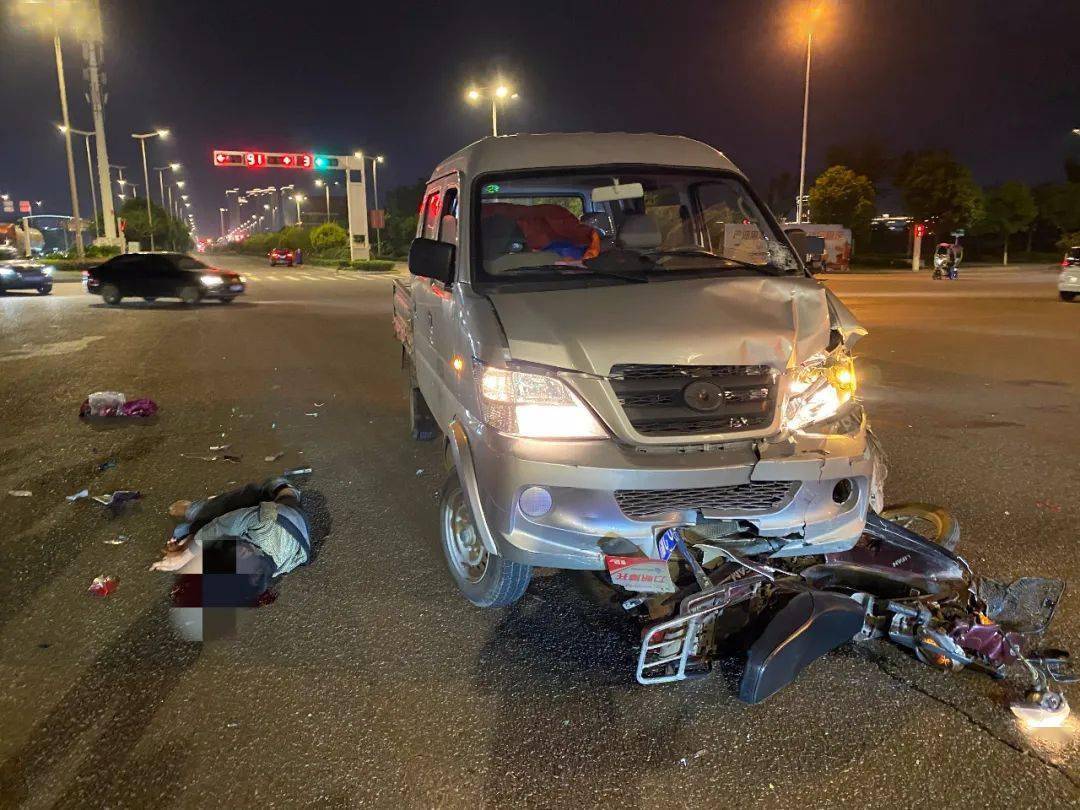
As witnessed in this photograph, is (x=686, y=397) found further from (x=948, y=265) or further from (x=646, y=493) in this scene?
(x=948, y=265)

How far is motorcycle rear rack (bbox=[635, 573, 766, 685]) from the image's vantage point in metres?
3.26

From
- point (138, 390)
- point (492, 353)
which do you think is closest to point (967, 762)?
point (492, 353)

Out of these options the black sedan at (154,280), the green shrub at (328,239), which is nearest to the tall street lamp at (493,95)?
the black sedan at (154,280)

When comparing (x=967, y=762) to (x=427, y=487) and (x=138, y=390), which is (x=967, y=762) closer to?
(x=427, y=487)

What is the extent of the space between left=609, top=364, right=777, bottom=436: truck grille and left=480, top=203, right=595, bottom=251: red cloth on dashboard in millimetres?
1446

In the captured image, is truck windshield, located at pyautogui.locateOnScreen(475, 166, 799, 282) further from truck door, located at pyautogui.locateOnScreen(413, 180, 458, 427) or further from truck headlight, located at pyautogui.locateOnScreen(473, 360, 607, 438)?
truck headlight, located at pyautogui.locateOnScreen(473, 360, 607, 438)

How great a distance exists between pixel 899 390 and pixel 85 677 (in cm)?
918

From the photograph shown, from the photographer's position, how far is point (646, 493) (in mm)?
3375

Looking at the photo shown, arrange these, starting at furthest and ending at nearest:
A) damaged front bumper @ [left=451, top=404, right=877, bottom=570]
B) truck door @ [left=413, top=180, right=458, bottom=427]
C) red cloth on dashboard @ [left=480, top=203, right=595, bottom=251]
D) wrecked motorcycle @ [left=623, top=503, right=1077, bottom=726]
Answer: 1. red cloth on dashboard @ [left=480, top=203, right=595, bottom=251]
2. truck door @ [left=413, top=180, right=458, bottom=427]
3. damaged front bumper @ [left=451, top=404, right=877, bottom=570]
4. wrecked motorcycle @ [left=623, top=503, right=1077, bottom=726]

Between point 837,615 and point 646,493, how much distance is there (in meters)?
0.89

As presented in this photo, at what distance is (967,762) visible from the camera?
288 cm

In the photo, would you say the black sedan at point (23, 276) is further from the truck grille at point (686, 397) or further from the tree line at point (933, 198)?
the tree line at point (933, 198)

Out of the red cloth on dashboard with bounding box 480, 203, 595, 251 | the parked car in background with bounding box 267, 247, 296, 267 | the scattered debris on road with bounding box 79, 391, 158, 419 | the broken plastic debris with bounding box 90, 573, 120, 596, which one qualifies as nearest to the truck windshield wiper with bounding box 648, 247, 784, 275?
the red cloth on dashboard with bounding box 480, 203, 595, 251

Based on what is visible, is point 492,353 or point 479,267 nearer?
point 492,353
